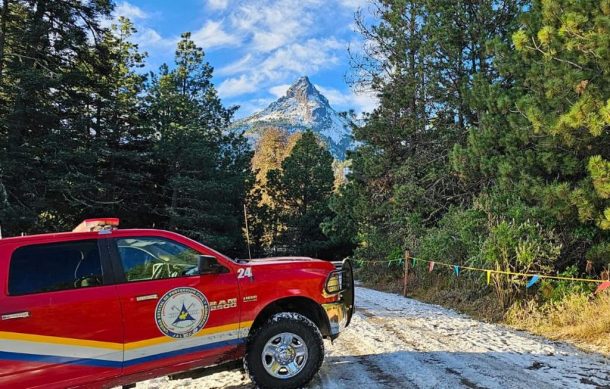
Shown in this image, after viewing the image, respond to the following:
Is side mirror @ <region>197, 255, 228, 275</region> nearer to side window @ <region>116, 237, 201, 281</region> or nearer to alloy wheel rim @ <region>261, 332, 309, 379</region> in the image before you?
side window @ <region>116, 237, 201, 281</region>

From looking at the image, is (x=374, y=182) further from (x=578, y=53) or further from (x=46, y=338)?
(x=46, y=338)

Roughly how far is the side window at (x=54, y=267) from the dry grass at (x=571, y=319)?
268 inches

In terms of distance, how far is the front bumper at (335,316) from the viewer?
5465mm

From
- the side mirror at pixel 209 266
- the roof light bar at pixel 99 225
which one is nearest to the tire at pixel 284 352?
the side mirror at pixel 209 266

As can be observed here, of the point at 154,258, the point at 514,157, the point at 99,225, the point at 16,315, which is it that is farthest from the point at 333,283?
the point at 514,157

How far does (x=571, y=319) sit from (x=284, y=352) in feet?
18.8

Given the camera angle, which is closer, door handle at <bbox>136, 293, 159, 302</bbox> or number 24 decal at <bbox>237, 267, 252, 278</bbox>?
door handle at <bbox>136, 293, 159, 302</bbox>

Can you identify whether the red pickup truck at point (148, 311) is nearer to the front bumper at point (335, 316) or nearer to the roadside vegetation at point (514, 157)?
the front bumper at point (335, 316)

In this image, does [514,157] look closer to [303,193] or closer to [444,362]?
[444,362]

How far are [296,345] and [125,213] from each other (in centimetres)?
2777

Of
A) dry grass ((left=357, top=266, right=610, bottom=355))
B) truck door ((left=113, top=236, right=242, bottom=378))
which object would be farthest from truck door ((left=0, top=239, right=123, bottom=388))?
dry grass ((left=357, top=266, right=610, bottom=355))

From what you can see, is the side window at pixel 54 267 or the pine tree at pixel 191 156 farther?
the pine tree at pixel 191 156

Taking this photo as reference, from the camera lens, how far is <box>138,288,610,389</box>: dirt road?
5.32 metres

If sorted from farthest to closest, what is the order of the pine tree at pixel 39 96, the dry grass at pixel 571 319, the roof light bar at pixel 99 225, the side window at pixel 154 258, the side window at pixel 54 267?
the pine tree at pixel 39 96
the dry grass at pixel 571 319
the roof light bar at pixel 99 225
the side window at pixel 154 258
the side window at pixel 54 267
